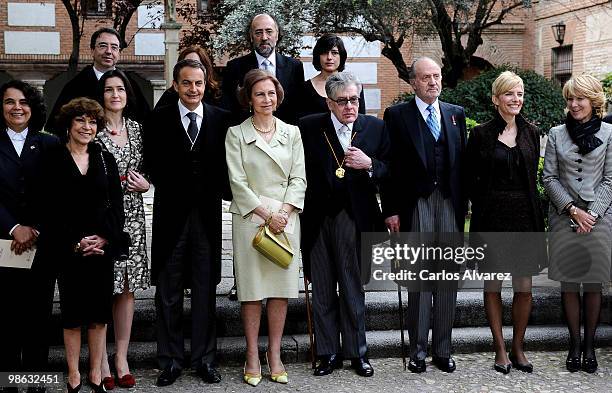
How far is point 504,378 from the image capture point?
18.2 ft

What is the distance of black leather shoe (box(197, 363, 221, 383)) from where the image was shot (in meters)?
5.40

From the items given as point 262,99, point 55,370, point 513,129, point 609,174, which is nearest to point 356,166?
point 262,99

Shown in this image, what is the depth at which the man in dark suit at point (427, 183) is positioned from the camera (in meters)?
5.55

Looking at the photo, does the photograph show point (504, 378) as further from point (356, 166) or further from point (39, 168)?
point (39, 168)

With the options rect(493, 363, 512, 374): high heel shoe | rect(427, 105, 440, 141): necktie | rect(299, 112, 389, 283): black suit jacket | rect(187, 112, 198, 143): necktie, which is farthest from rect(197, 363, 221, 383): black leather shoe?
rect(427, 105, 440, 141): necktie

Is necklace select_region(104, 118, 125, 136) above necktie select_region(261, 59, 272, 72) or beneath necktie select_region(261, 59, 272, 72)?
beneath

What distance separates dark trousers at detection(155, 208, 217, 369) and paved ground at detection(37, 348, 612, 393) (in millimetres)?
204

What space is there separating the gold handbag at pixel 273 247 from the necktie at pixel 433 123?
1.24 m

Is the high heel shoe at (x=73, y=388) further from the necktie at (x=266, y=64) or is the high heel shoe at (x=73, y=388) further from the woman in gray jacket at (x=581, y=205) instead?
the woman in gray jacket at (x=581, y=205)

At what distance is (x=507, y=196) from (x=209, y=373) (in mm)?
2300

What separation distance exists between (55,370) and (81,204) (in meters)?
1.39

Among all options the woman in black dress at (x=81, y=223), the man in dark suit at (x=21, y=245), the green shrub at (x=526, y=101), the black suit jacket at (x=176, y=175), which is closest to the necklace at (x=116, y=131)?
the black suit jacket at (x=176, y=175)

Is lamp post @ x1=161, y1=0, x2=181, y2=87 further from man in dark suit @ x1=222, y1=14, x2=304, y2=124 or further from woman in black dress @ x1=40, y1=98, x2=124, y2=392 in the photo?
woman in black dress @ x1=40, y1=98, x2=124, y2=392

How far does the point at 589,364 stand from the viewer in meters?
5.71
